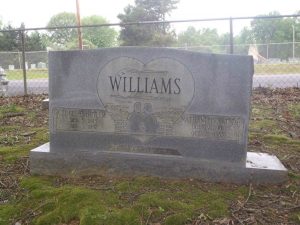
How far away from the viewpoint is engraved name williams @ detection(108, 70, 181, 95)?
389cm

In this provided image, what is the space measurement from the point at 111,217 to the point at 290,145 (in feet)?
9.87

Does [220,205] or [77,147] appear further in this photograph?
[77,147]

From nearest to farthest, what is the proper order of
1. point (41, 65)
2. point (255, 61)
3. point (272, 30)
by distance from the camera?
point (255, 61) → point (41, 65) → point (272, 30)

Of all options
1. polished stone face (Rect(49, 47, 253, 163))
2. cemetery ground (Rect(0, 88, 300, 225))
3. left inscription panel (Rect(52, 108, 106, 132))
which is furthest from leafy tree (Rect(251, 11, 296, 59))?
cemetery ground (Rect(0, 88, 300, 225))

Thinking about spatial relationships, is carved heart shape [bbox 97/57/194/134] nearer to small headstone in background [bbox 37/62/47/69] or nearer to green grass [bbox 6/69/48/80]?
green grass [bbox 6/69/48/80]

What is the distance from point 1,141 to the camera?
5.51 m

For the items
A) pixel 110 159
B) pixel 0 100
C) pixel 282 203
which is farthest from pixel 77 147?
pixel 0 100

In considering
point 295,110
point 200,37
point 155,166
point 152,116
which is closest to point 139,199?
point 155,166

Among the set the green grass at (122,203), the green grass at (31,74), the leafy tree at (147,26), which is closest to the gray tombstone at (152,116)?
the green grass at (122,203)

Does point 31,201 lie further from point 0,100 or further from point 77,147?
point 0,100

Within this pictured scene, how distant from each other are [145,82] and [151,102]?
0.74ft

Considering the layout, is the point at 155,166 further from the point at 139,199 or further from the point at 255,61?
the point at 255,61

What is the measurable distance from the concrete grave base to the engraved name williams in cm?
70

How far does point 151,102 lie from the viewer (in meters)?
3.98
